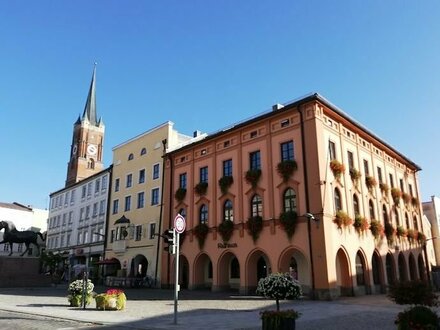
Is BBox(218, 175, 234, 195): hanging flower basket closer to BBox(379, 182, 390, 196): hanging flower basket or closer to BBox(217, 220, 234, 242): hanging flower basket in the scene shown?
BBox(217, 220, 234, 242): hanging flower basket

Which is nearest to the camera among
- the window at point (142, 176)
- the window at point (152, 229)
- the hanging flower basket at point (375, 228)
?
the hanging flower basket at point (375, 228)

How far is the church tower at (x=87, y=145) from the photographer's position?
297 feet

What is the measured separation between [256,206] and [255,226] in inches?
67.7

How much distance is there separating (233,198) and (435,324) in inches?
907

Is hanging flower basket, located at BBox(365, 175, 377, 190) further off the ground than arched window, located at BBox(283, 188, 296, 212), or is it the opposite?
hanging flower basket, located at BBox(365, 175, 377, 190)

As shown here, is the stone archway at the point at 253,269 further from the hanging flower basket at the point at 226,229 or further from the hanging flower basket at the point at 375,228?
the hanging flower basket at the point at 375,228

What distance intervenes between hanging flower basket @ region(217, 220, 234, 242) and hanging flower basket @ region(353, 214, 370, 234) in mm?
8730

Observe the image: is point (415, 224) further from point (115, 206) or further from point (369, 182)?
point (115, 206)

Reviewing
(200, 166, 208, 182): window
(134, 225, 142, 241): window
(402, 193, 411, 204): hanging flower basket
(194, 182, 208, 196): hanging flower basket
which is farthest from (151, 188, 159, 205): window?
(402, 193, 411, 204): hanging flower basket

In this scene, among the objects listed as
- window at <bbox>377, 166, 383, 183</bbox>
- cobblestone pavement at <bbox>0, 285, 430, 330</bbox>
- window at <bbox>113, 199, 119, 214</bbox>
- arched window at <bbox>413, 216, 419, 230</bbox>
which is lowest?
cobblestone pavement at <bbox>0, 285, 430, 330</bbox>

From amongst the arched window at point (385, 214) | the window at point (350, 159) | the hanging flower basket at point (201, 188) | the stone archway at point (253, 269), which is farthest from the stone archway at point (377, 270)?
the hanging flower basket at point (201, 188)

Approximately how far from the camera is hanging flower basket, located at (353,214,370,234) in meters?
28.5

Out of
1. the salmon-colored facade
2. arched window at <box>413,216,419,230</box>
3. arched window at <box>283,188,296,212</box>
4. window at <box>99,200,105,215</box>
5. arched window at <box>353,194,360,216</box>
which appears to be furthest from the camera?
window at <box>99,200,105,215</box>

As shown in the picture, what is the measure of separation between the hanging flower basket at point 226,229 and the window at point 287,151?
20.6 feet
